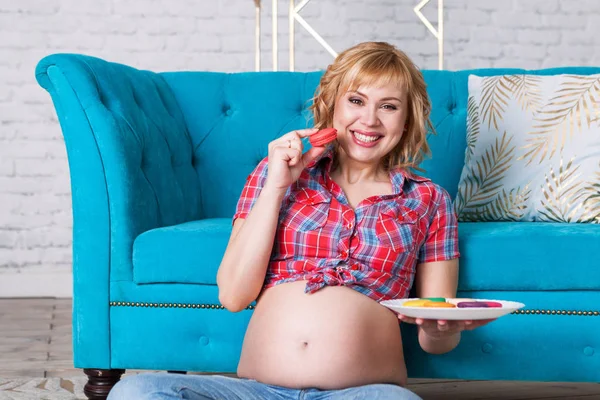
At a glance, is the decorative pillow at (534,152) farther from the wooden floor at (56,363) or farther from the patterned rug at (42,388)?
the patterned rug at (42,388)

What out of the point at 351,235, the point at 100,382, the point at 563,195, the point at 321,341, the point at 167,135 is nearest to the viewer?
the point at 321,341

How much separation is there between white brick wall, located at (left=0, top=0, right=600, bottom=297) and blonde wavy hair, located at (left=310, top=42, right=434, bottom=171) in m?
2.38

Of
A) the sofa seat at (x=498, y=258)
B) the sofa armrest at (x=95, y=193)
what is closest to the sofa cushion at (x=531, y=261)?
the sofa seat at (x=498, y=258)

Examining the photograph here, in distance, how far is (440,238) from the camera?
1.51 meters

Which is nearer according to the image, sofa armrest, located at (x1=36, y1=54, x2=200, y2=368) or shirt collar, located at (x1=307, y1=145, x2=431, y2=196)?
shirt collar, located at (x1=307, y1=145, x2=431, y2=196)

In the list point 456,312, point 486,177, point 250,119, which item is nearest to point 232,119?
Result: point 250,119

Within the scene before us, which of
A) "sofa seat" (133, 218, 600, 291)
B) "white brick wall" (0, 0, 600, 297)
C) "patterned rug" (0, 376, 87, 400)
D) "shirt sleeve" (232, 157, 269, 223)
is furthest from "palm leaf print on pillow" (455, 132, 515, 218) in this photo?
"white brick wall" (0, 0, 600, 297)

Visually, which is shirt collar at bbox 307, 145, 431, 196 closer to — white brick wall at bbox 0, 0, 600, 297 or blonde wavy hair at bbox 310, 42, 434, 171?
blonde wavy hair at bbox 310, 42, 434, 171

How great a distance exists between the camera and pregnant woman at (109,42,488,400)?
4.23ft

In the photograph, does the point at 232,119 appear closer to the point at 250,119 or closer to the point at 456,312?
the point at 250,119

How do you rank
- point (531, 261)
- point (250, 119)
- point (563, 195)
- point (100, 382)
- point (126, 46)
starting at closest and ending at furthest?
point (531, 261)
point (100, 382)
point (563, 195)
point (250, 119)
point (126, 46)

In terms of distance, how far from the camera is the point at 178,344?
1.72 meters

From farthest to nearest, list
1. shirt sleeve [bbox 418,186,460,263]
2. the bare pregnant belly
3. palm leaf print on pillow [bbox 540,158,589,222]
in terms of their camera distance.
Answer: palm leaf print on pillow [bbox 540,158,589,222]
shirt sleeve [bbox 418,186,460,263]
the bare pregnant belly

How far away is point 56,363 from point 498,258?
4.85ft
